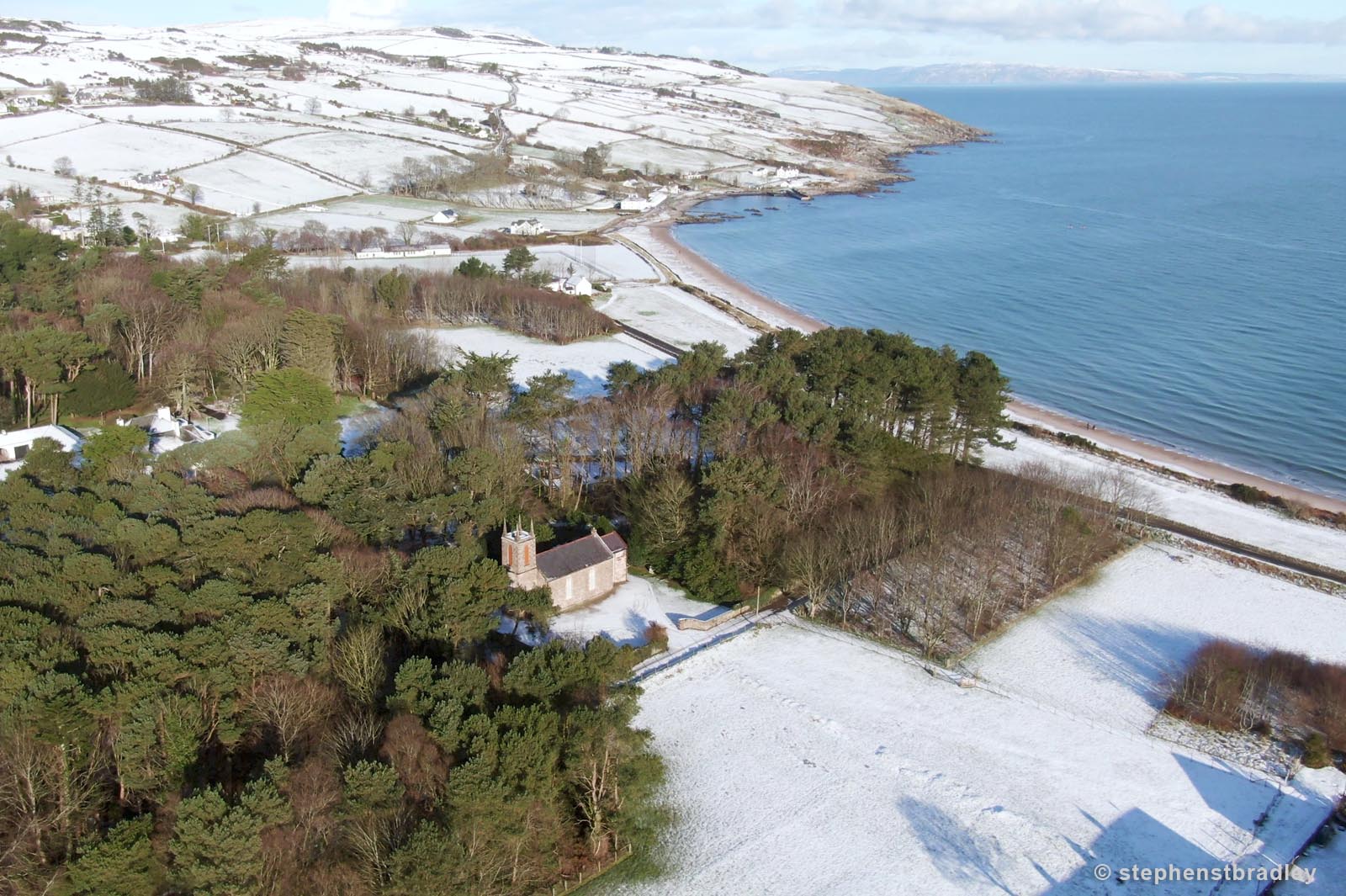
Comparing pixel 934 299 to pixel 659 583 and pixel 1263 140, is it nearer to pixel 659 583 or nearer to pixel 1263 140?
pixel 659 583

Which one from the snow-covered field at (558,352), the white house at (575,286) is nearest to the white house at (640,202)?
the white house at (575,286)

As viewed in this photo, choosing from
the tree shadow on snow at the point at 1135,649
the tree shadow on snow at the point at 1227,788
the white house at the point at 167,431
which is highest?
the tree shadow on snow at the point at 1227,788

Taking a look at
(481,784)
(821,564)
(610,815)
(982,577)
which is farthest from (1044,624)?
(481,784)

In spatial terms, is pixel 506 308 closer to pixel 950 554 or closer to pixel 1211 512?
pixel 950 554

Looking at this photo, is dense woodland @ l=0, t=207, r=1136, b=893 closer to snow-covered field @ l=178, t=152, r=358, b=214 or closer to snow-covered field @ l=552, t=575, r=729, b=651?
snow-covered field @ l=552, t=575, r=729, b=651

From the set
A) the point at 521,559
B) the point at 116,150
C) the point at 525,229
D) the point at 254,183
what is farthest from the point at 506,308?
the point at 116,150

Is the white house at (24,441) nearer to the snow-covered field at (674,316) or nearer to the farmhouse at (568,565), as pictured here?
the farmhouse at (568,565)

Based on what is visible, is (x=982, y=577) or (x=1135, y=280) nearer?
(x=982, y=577)
